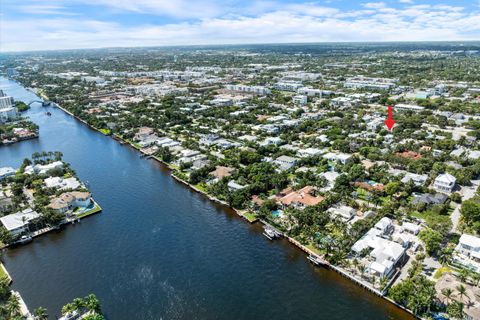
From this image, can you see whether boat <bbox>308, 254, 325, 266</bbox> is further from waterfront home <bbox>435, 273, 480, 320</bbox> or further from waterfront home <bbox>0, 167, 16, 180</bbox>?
waterfront home <bbox>0, 167, 16, 180</bbox>

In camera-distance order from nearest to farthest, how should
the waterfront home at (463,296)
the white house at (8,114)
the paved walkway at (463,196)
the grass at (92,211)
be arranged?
the waterfront home at (463,296), the paved walkway at (463,196), the grass at (92,211), the white house at (8,114)

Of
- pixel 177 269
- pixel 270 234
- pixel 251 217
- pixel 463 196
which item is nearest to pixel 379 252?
pixel 270 234

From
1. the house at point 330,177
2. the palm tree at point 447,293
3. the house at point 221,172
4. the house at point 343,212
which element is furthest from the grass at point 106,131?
the palm tree at point 447,293

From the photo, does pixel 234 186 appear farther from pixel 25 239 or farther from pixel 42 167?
pixel 42 167

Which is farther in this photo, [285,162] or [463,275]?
[285,162]

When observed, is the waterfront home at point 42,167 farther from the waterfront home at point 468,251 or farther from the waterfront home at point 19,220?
the waterfront home at point 468,251

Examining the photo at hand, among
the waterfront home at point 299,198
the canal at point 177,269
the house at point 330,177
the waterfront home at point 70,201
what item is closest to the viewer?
the canal at point 177,269
